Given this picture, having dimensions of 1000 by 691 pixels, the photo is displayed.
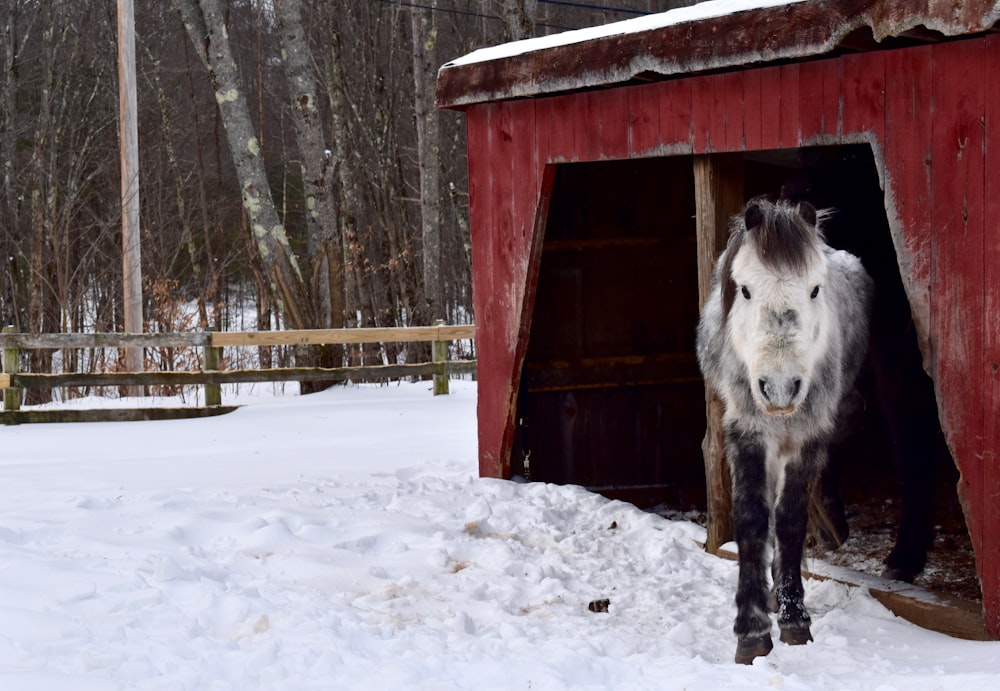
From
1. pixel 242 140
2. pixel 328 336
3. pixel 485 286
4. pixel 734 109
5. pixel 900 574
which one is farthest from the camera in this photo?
pixel 242 140

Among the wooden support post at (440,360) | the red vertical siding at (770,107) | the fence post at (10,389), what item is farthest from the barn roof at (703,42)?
the fence post at (10,389)

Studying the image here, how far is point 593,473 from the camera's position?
7898mm

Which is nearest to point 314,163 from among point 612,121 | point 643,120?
point 612,121

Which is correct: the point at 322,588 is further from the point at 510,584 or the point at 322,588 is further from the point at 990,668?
the point at 990,668

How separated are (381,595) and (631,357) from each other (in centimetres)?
339

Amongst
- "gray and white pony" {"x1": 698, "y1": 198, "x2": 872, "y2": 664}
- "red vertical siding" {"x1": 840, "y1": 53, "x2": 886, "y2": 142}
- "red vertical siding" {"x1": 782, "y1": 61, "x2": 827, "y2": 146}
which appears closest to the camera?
"gray and white pony" {"x1": 698, "y1": 198, "x2": 872, "y2": 664}

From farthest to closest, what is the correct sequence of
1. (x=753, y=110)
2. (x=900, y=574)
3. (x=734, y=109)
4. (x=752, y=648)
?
1. (x=900, y=574)
2. (x=734, y=109)
3. (x=753, y=110)
4. (x=752, y=648)

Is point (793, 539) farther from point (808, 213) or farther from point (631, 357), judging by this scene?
point (631, 357)

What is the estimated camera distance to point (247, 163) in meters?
13.5

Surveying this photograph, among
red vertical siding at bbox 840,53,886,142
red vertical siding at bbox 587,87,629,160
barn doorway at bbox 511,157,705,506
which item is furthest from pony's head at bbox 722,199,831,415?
barn doorway at bbox 511,157,705,506

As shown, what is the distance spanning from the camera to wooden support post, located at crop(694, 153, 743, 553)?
5949 millimetres

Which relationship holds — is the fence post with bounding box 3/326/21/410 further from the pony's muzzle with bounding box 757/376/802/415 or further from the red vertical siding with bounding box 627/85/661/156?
the pony's muzzle with bounding box 757/376/802/415

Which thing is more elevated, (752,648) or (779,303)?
(779,303)

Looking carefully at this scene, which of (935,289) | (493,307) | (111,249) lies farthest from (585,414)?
(111,249)
